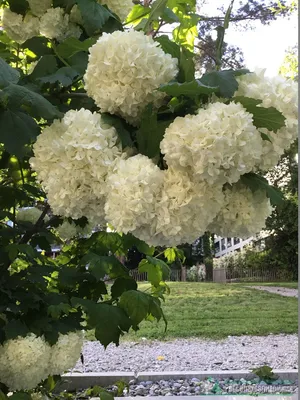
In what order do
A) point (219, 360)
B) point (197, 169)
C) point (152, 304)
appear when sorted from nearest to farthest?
point (197, 169) < point (152, 304) < point (219, 360)

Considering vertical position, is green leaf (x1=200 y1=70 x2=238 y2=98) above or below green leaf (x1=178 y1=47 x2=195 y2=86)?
below

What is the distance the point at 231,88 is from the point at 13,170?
1.97ft

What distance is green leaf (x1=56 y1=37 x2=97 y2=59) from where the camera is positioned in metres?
0.54

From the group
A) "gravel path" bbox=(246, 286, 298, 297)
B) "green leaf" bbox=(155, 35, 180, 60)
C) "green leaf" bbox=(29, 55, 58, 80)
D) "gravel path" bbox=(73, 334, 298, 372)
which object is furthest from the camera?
"gravel path" bbox=(246, 286, 298, 297)

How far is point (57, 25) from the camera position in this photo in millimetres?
661

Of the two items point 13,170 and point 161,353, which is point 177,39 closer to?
point 13,170

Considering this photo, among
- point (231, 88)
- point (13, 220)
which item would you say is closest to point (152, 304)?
point (13, 220)

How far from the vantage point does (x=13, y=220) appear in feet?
2.99

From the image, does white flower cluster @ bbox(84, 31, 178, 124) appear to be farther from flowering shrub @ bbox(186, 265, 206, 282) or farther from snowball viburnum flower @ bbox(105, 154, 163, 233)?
flowering shrub @ bbox(186, 265, 206, 282)

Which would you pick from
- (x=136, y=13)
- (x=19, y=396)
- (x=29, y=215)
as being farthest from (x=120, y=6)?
(x=19, y=396)

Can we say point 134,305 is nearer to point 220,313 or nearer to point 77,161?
point 77,161

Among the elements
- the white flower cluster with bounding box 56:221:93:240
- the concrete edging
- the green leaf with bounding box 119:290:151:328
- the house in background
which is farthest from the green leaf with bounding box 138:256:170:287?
the house in background

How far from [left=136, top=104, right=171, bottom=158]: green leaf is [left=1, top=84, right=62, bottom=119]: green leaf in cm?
9

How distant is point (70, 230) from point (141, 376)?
4.32ft
